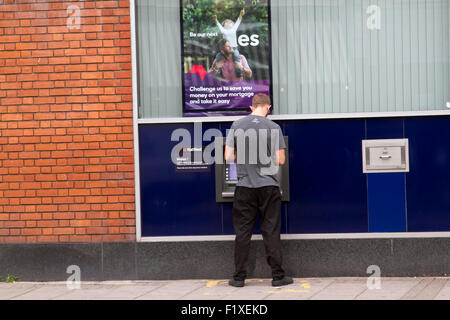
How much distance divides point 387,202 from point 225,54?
7.69ft

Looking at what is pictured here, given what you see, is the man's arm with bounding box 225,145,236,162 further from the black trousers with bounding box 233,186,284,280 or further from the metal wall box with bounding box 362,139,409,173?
the metal wall box with bounding box 362,139,409,173

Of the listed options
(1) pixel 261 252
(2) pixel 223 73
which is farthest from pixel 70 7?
(1) pixel 261 252

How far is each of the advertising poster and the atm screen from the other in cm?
59

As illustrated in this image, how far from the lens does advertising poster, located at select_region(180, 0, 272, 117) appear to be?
9141mm

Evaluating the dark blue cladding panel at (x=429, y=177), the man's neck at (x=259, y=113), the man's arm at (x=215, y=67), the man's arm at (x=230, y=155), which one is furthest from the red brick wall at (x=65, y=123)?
the dark blue cladding panel at (x=429, y=177)

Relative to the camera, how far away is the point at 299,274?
29.5 ft

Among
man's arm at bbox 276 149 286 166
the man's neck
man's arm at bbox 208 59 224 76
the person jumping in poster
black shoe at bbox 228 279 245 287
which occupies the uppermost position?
the person jumping in poster

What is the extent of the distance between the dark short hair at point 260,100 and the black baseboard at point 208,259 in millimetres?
1535

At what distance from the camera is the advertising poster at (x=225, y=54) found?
9.14m

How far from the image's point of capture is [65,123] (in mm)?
9180

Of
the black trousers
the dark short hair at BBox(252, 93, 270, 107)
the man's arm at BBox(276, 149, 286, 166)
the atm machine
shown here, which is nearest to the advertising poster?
the atm machine

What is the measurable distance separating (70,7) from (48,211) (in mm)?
2214

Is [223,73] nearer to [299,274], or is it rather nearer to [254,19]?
[254,19]

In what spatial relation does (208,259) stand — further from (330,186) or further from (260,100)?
(260,100)
